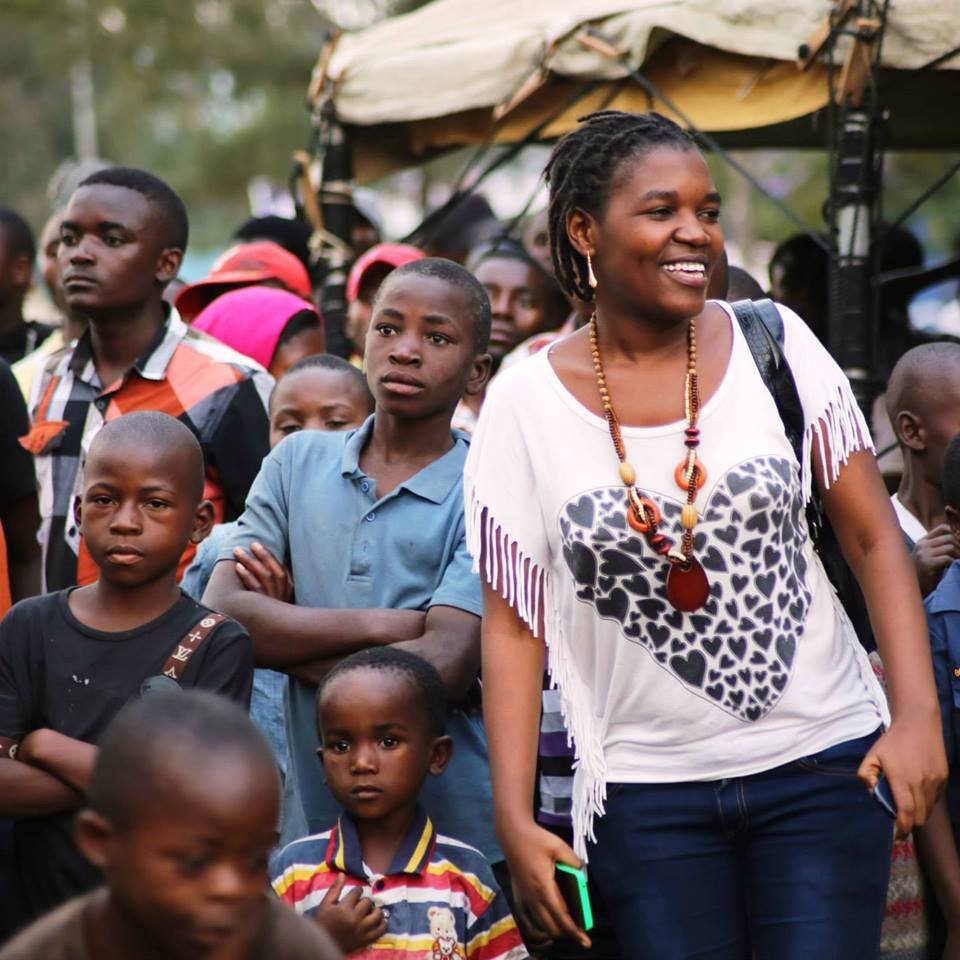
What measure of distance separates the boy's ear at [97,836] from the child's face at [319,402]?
2.77 m

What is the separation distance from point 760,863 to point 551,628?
23.9 inches

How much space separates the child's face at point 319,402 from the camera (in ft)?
16.8

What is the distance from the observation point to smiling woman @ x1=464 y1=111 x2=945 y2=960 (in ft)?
10.4

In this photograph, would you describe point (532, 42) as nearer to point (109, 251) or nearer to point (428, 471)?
point (109, 251)

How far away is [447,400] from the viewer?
4.30 meters

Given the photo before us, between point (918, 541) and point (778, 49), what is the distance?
2512 mm

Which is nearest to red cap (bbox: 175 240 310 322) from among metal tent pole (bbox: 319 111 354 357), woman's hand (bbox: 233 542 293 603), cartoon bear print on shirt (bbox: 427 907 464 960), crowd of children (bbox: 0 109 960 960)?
metal tent pole (bbox: 319 111 354 357)

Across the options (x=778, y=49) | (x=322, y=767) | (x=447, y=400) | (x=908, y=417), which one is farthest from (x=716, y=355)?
(x=778, y=49)

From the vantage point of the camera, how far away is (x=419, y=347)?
4281 mm

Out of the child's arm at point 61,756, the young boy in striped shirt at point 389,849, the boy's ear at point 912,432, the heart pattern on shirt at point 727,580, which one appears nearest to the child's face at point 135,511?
the child's arm at point 61,756

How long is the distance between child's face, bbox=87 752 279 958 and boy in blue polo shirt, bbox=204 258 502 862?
5.35 ft

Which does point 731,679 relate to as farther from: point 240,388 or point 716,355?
point 240,388

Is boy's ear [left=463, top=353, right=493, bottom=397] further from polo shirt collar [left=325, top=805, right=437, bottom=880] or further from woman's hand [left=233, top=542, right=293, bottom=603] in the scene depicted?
polo shirt collar [left=325, top=805, right=437, bottom=880]

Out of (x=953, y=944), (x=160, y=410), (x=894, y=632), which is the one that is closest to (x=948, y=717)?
(x=953, y=944)
